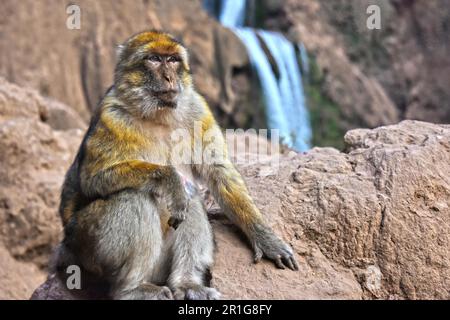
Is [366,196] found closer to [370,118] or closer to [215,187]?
[215,187]

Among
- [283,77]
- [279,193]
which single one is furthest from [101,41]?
Result: [279,193]

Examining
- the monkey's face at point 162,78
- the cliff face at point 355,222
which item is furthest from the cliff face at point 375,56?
the monkey's face at point 162,78

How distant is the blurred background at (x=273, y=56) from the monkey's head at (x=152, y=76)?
381 inches

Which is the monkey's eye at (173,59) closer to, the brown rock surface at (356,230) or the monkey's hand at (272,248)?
the brown rock surface at (356,230)

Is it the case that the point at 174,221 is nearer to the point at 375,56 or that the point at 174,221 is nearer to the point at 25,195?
the point at 25,195

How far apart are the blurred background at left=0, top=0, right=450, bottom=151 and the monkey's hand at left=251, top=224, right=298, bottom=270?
31.8ft

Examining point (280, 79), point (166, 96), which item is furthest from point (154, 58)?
point (280, 79)

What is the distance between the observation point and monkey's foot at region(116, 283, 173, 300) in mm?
4906

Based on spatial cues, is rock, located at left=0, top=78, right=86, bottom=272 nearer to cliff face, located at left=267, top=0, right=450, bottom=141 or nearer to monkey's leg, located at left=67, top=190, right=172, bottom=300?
monkey's leg, located at left=67, top=190, right=172, bottom=300

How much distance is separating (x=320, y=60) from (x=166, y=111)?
57.5 feet

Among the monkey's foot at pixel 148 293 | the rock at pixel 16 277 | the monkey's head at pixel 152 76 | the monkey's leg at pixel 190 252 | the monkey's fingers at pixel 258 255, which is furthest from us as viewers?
the rock at pixel 16 277

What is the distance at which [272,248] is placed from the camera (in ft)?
17.7

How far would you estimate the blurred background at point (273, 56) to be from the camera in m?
16.2

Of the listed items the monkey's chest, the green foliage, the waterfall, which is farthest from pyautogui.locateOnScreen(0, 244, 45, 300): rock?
the green foliage
